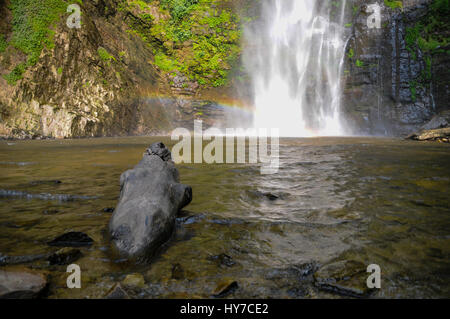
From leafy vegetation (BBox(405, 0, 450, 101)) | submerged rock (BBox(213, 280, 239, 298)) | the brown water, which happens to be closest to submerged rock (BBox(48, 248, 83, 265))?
the brown water

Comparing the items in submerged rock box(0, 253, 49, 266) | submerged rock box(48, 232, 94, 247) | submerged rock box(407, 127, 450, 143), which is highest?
submerged rock box(407, 127, 450, 143)

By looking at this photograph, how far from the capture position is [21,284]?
1396 mm

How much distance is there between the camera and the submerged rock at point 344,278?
1.50 m

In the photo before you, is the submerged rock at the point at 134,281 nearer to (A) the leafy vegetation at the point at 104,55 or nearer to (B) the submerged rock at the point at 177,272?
(B) the submerged rock at the point at 177,272

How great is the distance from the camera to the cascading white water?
22875 mm

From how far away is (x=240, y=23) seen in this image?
30.0 metres

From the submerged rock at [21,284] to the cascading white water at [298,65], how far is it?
20615 mm

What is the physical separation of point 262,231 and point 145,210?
1.03 m

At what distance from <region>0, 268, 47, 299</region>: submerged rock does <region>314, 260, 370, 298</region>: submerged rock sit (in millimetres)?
1533

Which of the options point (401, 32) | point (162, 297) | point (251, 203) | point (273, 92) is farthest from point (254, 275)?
point (273, 92)

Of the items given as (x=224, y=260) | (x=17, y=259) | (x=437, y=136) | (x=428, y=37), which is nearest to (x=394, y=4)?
(x=428, y=37)

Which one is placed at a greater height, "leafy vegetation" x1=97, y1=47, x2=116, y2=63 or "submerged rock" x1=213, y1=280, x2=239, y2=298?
"leafy vegetation" x1=97, y1=47, x2=116, y2=63
